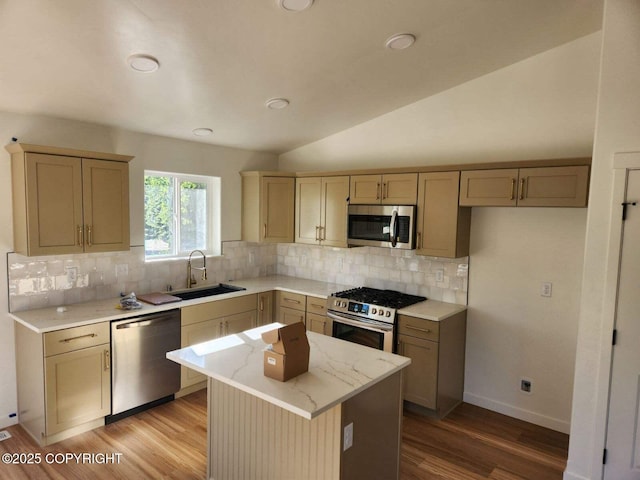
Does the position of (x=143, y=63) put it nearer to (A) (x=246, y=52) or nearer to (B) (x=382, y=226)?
(A) (x=246, y=52)

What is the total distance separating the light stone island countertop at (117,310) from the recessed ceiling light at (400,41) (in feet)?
6.82

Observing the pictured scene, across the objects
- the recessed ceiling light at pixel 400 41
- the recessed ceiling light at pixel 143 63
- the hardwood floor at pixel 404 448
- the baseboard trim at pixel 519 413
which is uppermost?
the recessed ceiling light at pixel 400 41

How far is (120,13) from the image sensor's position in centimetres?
212

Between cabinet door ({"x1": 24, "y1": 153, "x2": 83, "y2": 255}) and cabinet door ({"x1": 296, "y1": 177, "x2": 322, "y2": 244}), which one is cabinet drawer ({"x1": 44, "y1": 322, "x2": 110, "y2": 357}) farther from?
→ cabinet door ({"x1": 296, "y1": 177, "x2": 322, "y2": 244})

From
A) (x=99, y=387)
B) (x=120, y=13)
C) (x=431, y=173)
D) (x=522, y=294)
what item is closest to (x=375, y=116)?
(x=431, y=173)

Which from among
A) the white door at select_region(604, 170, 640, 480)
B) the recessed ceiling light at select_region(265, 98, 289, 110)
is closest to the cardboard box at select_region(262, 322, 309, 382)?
the white door at select_region(604, 170, 640, 480)

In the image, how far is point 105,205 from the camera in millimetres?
3439

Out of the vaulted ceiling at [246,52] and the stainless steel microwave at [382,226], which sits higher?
the vaulted ceiling at [246,52]

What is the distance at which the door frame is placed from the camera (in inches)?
96.8

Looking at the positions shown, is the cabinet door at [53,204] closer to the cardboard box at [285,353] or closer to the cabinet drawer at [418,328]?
the cardboard box at [285,353]

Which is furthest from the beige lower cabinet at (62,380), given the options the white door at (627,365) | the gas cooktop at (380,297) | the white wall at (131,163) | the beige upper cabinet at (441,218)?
the white door at (627,365)

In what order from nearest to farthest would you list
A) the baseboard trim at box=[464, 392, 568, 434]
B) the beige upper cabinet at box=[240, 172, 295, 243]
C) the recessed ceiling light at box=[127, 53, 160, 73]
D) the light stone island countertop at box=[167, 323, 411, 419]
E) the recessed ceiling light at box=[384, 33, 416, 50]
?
A: the light stone island countertop at box=[167, 323, 411, 419] < the recessed ceiling light at box=[127, 53, 160, 73] < the recessed ceiling light at box=[384, 33, 416, 50] < the baseboard trim at box=[464, 392, 568, 434] < the beige upper cabinet at box=[240, 172, 295, 243]

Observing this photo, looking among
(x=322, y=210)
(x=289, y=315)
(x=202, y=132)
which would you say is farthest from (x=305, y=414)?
(x=202, y=132)

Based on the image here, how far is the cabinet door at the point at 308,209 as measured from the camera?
4.54m
